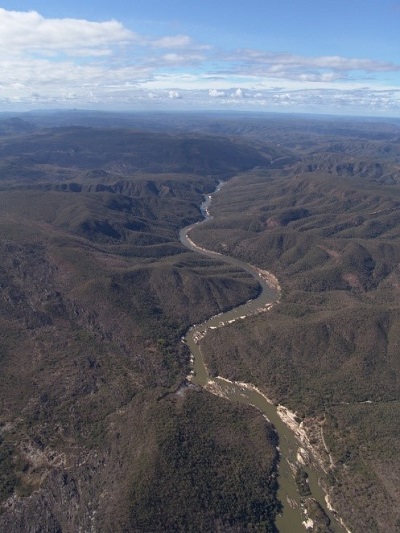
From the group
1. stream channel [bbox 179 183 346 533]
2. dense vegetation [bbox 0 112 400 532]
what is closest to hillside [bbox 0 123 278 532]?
dense vegetation [bbox 0 112 400 532]

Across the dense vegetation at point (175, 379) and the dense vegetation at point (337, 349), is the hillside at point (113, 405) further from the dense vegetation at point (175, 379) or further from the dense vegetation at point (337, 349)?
the dense vegetation at point (337, 349)

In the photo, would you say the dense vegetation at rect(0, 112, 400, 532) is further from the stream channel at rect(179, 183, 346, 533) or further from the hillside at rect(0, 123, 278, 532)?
the stream channel at rect(179, 183, 346, 533)

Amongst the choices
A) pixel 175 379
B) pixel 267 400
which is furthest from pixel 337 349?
pixel 175 379

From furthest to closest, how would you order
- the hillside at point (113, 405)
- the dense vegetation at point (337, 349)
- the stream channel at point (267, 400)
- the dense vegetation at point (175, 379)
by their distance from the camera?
the dense vegetation at point (337, 349) < the stream channel at point (267, 400) < the dense vegetation at point (175, 379) < the hillside at point (113, 405)

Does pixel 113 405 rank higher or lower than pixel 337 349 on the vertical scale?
lower

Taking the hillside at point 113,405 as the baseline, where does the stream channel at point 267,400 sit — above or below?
below

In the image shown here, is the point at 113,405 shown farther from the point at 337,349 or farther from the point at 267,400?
the point at 337,349

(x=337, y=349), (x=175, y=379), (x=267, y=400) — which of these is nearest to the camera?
(x=267, y=400)

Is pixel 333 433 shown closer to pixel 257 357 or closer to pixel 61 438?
pixel 257 357

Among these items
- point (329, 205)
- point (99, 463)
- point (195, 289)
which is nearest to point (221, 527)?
point (99, 463)

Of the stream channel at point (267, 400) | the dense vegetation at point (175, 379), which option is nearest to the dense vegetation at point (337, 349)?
the dense vegetation at point (175, 379)
